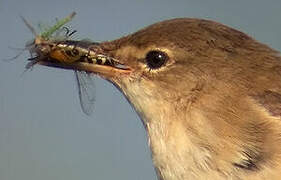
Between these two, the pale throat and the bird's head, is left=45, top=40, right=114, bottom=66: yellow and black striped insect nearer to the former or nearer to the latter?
the bird's head

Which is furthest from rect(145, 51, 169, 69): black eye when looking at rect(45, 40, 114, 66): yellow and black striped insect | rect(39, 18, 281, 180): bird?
rect(45, 40, 114, 66): yellow and black striped insect

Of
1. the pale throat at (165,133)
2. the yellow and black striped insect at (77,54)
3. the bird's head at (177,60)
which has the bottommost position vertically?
the pale throat at (165,133)

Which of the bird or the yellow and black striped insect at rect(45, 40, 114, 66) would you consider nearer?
the bird

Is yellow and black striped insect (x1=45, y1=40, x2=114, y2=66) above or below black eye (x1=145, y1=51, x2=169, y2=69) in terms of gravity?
above

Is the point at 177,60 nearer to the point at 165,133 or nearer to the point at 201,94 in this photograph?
the point at 201,94

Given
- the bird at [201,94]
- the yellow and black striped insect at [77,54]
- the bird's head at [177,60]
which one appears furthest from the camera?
the yellow and black striped insect at [77,54]

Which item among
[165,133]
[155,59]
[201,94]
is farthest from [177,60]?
[165,133]

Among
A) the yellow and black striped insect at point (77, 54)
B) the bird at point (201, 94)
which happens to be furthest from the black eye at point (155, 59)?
the yellow and black striped insect at point (77, 54)

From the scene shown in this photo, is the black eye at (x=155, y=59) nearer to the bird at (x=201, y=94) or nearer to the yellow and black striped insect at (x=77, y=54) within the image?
the bird at (x=201, y=94)
